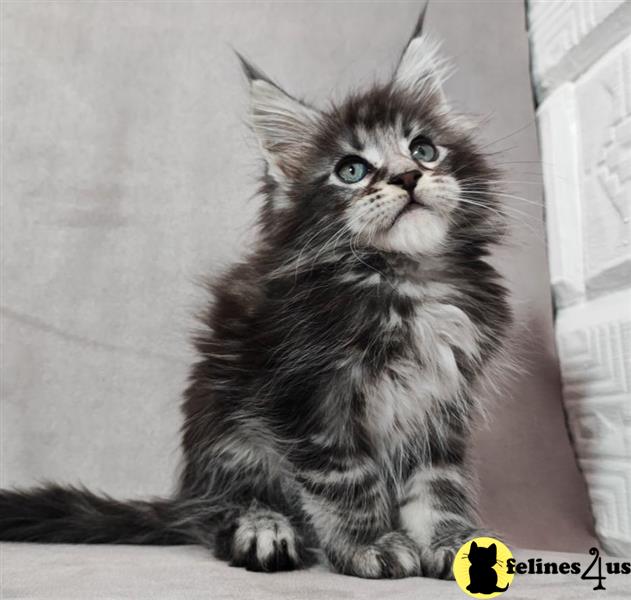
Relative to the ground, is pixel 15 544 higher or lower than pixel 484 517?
lower

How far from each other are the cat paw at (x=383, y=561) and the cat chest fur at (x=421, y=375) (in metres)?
0.19

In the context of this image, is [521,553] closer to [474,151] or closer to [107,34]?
[474,151]

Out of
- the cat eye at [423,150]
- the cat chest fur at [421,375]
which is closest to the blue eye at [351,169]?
the cat eye at [423,150]

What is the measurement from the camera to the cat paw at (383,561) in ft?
4.15

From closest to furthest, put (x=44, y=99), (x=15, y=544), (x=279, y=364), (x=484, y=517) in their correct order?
(x=279, y=364) → (x=15, y=544) → (x=484, y=517) → (x=44, y=99)

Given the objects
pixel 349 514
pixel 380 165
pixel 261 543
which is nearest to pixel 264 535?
pixel 261 543

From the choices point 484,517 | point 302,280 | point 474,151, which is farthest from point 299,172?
point 484,517

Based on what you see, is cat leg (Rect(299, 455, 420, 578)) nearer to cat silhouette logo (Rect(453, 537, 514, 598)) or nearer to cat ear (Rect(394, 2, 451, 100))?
cat silhouette logo (Rect(453, 537, 514, 598))

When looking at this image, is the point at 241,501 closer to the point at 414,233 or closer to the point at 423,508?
the point at 423,508

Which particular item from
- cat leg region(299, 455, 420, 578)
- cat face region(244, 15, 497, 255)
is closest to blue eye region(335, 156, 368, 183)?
cat face region(244, 15, 497, 255)

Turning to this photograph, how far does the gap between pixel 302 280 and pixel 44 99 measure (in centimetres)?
102

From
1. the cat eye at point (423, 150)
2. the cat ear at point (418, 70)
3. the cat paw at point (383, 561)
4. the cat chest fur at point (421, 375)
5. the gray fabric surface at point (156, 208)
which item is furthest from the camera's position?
the gray fabric surface at point (156, 208)

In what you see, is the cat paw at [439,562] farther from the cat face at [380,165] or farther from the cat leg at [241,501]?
the cat face at [380,165]

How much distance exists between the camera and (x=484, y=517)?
1923 millimetres
